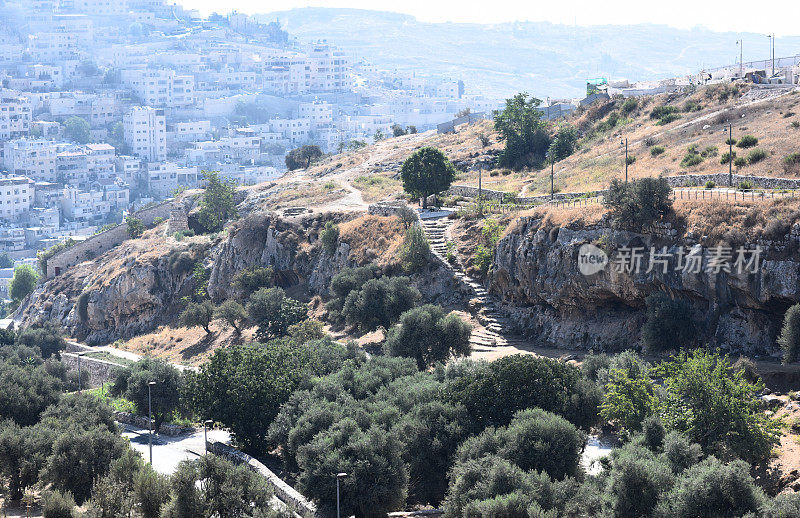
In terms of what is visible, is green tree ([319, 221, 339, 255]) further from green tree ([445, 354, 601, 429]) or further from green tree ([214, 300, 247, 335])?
green tree ([445, 354, 601, 429])

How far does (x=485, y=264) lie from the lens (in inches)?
1918

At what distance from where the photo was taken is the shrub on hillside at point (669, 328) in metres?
37.4

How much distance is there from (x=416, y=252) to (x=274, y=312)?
9.35 metres

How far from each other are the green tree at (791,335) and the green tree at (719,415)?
4.19 meters

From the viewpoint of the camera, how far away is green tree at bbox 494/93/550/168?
72625 millimetres

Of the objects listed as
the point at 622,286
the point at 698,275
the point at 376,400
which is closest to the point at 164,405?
the point at 376,400

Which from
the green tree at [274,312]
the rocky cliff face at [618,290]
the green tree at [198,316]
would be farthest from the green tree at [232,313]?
the rocky cliff face at [618,290]

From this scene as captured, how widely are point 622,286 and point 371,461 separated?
16.6m

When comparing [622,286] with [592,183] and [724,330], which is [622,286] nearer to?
[724,330]

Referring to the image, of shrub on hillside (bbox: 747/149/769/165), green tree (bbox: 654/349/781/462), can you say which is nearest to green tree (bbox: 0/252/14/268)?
shrub on hillside (bbox: 747/149/769/165)

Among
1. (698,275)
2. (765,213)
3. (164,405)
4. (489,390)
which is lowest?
(164,405)

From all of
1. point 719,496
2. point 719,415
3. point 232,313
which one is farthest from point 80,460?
point 232,313

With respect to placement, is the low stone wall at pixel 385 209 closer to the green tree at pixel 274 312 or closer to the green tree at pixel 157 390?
the green tree at pixel 274 312

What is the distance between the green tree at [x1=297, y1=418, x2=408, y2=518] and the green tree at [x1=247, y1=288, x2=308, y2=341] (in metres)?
24.6
